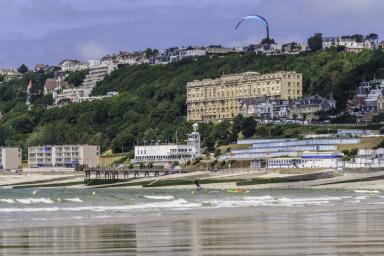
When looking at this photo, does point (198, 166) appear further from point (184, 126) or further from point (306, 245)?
point (306, 245)

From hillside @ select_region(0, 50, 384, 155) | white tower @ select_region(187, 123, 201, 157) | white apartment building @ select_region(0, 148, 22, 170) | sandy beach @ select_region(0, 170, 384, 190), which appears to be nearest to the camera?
sandy beach @ select_region(0, 170, 384, 190)

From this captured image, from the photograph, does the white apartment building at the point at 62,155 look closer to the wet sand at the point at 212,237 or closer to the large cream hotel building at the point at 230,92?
the large cream hotel building at the point at 230,92

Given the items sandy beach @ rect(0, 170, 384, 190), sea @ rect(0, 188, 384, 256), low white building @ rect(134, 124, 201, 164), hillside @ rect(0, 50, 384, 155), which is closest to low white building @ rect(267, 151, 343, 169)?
sandy beach @ rect(0, 170, 384, 190)

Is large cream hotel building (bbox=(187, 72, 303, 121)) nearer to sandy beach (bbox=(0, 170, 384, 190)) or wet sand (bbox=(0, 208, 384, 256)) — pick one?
sandy beach (bbox=(0, 170, 384, 190))

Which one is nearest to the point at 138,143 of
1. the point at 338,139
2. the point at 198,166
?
the point at 198,166

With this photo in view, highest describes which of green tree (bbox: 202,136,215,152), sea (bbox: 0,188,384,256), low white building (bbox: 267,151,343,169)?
green tree (bbox: 202,136,215,152)

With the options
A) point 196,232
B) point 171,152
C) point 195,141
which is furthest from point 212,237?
point 171,152
